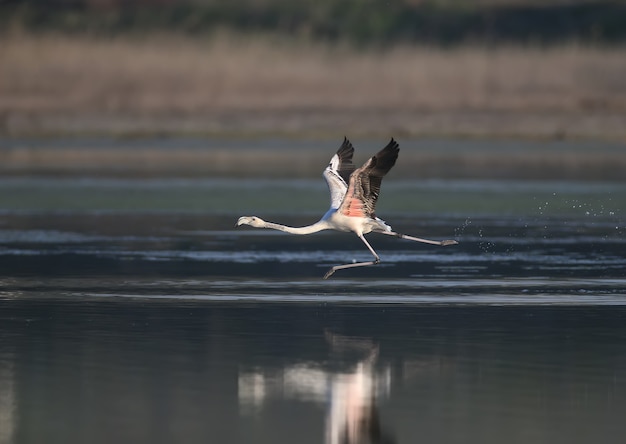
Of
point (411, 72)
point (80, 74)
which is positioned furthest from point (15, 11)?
point (411, 72)

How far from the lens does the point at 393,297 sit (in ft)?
44.0

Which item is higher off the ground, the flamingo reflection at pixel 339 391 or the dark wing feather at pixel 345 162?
the dark wing feather at pixel 345 162

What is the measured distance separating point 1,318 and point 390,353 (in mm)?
3056

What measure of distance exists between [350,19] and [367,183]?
27.7m

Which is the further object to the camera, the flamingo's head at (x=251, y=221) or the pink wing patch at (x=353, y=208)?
the pink wing patch at (x=353, y=208)

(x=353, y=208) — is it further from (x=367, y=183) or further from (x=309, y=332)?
(x=309, y=332)

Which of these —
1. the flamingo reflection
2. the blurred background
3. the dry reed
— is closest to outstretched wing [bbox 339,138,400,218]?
the flamingo reflection

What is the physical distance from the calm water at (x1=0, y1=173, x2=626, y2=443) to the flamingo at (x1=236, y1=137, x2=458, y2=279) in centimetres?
52

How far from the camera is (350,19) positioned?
4059cm

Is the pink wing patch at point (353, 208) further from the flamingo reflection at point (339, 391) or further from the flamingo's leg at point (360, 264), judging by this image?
the flamingo reflection at point (339, 391)

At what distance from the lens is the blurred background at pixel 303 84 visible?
1348 inches

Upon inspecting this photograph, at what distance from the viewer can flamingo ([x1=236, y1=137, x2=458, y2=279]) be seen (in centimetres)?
1284

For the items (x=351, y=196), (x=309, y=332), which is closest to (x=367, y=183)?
(x=351, y=196)

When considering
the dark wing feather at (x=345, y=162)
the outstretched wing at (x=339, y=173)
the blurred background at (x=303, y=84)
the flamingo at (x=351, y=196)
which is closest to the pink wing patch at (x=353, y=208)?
the flamingo at (x=351, y=196)
